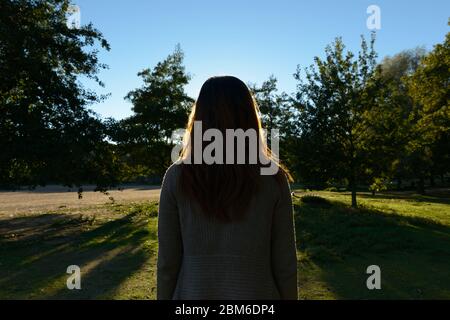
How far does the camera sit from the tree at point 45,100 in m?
13.2

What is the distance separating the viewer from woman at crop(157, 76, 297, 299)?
87.5 inches

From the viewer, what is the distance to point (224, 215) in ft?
7.27

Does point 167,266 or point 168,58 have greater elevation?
point 168,58

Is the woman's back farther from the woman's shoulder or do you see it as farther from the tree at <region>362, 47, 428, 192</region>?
the tree at <region>362, 47, 428, 192</region>

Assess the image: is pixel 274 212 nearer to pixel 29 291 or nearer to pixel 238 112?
pixel 238 112

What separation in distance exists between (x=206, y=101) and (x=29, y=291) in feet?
22.6

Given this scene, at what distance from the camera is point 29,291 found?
753 cm

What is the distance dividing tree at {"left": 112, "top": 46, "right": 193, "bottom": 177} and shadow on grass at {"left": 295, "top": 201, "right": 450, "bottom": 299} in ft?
40.1

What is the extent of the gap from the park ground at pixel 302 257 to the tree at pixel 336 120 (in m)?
2.60
